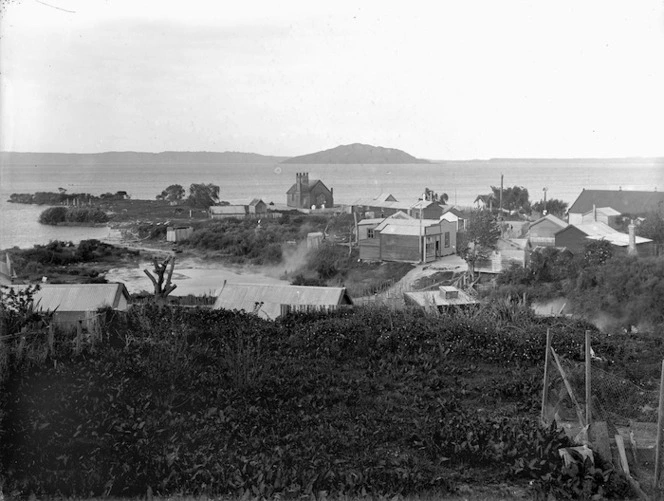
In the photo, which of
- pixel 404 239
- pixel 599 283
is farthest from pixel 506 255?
pixel 404 239

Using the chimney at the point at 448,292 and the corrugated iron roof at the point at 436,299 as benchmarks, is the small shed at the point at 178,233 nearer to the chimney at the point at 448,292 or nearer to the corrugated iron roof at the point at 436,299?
the corrugated iron roof at the point at 436,299

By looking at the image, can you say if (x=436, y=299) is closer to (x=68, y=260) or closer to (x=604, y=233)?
(x=604, y=233)

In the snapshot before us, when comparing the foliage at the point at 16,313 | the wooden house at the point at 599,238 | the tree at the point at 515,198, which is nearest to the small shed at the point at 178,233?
the foliage at the point at 16,313

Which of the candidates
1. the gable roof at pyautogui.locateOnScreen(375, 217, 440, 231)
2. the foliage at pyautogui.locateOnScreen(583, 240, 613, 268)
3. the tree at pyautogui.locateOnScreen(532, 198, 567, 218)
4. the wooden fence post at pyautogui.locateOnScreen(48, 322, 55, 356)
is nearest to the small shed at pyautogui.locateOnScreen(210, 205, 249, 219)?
the gable roof at pyautogui.locateOnScreen(375, 217, 440, 231)

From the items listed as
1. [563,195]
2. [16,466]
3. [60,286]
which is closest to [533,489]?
[16,466]

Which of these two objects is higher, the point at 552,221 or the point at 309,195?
the point at 309,195

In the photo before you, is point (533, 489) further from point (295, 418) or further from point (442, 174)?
point (442, 174)
